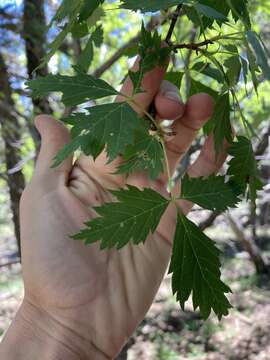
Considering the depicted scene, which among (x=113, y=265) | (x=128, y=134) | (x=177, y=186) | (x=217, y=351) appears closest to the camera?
(x=128, y=134)

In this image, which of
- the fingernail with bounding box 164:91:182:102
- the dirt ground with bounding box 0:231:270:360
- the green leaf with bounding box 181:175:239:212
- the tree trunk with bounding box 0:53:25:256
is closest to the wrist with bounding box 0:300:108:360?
the green leaf with bounding box 181:175:239:212

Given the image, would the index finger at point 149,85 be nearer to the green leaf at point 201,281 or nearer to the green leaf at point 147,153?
the green leaf at point 147,153

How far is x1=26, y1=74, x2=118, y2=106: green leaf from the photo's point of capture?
777 mm

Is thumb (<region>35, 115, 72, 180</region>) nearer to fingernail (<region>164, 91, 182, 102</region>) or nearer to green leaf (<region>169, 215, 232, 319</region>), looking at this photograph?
fingernail (<region>164, 91, 182, 102</region>)

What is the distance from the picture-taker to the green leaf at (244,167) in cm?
86

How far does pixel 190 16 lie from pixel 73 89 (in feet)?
0.88

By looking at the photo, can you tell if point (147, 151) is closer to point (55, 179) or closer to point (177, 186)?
point (177, 186)

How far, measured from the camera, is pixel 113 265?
1.17 m

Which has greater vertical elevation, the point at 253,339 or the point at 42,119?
the point at 42,119

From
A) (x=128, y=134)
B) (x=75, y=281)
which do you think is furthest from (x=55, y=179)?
(x=128, y=134)

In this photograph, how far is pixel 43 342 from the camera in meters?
1.11

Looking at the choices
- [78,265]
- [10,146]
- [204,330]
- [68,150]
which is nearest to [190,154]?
[10,146]

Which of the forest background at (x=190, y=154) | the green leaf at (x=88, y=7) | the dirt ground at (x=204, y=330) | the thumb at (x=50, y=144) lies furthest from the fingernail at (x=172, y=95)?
the dirt ground at (x=204, y=330)

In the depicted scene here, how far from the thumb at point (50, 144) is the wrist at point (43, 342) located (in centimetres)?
36
